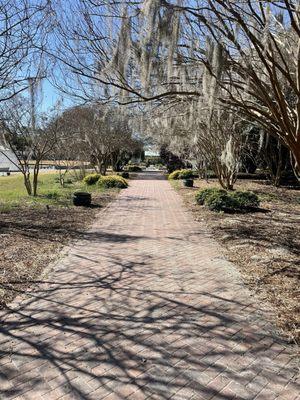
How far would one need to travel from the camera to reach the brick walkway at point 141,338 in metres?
2.88

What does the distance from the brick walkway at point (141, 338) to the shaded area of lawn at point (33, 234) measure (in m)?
0.36

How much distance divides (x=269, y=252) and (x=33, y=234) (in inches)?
189

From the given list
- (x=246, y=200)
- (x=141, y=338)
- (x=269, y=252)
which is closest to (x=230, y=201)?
(x=246, y=200)

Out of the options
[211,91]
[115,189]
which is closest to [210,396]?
[211,91]

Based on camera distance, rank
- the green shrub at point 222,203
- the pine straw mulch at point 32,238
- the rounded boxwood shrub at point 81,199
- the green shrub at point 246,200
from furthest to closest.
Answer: the rounded boxwood shrub at point 81,199 → the green shrub at point 246,200 → the green shrub at point 222,203 → the pine straw mulch at point 32,238

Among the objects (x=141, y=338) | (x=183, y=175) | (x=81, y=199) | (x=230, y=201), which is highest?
(x=183, y=175)

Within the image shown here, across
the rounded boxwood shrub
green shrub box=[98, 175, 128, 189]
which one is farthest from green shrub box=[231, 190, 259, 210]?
green shrub box=[98, 175, 128, 189]

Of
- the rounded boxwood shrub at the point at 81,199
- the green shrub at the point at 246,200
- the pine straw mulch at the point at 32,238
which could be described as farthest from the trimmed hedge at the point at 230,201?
the rounded boxwood shrub at the point at 81,199

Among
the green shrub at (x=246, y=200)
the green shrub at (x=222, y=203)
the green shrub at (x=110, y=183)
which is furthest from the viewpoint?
the green shrub at (x=110, y=183)

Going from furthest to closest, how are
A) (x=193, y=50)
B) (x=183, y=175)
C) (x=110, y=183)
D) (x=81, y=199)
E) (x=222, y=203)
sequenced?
1. (x=183, y=175)
2. (x=110, y=183)
3. (x=81, y=199)
4. (x=222, y=203)
5. (x=193, y=50)

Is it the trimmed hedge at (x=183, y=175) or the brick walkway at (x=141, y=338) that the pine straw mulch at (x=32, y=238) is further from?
the trimmed hedge at (x=183, y=175)

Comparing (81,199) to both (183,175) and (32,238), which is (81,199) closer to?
(32,238)

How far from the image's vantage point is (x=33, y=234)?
8.23 metres

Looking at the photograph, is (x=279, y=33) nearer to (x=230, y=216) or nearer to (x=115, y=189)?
(x=230, y=216)
